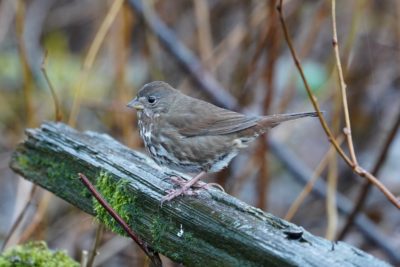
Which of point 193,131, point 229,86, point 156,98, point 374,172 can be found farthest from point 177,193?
point 229,86

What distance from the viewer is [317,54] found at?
24.6 ft

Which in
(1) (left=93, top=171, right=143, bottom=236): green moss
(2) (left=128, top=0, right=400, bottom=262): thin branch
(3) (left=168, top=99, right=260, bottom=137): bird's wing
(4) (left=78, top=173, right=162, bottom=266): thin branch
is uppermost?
(2) (left=128, top=0, right=400, bottom=262): thin branch

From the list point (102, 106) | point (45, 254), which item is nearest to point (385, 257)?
point (102, 106)

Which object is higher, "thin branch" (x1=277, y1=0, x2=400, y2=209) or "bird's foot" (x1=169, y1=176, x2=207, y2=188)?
"thin branch" (x1=277, y1=0, x2=400, y2=209)

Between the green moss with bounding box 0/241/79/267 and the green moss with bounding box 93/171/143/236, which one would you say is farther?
the green moss with bounding box 0/241/79/267

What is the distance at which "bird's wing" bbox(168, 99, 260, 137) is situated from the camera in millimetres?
3578

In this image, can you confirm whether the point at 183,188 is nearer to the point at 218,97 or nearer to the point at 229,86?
the point at 218,97

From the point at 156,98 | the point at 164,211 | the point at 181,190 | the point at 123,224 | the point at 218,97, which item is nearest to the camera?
the point at 123,224

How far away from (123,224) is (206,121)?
1134 mm

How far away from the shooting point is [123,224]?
260 cm

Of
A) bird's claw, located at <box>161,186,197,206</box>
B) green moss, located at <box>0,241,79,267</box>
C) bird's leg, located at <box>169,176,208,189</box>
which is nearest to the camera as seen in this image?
bird's claw, located at <box>161,186,197,206</box>

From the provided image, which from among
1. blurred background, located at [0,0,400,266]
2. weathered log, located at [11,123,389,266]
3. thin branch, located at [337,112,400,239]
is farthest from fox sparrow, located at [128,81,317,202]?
blurred background, located at [0,0,400,266]

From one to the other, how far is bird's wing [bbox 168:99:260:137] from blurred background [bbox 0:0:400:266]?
3.22 ft

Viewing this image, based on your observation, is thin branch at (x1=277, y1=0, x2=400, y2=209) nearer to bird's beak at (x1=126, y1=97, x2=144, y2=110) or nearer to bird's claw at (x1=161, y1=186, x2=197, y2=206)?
bird's claw at (x1=161, y1=186, x2=197, y2=206)
